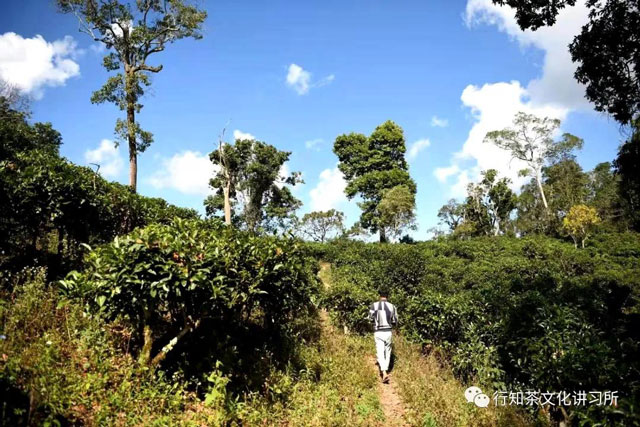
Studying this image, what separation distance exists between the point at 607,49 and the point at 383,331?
26.3ft

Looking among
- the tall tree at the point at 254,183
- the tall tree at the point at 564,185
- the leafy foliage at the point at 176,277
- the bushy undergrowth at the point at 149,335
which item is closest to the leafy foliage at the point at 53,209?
the bushy undergrowth at the point at 149,335

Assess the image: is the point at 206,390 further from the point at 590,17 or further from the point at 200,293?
the point at 590,17

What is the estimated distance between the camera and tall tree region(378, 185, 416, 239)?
35219 mm

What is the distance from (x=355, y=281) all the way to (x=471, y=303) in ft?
15.7

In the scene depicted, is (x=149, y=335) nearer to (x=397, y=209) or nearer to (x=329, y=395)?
(x=329, y=395)

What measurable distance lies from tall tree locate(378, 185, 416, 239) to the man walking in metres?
27.8

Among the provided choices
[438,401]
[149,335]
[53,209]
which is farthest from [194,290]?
[438,401]

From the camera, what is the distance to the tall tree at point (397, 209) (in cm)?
3522

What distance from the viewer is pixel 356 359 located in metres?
7.74

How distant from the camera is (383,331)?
7.90 m

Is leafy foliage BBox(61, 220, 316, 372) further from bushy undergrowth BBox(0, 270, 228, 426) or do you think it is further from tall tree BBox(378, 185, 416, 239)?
tall tree BBox(378, 185, 416, 239)

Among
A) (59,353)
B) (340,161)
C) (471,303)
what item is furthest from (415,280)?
(340,161)

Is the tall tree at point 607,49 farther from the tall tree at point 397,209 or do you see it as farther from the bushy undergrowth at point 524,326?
the tall tree at point 397,209

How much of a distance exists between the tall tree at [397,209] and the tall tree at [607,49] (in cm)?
2682
